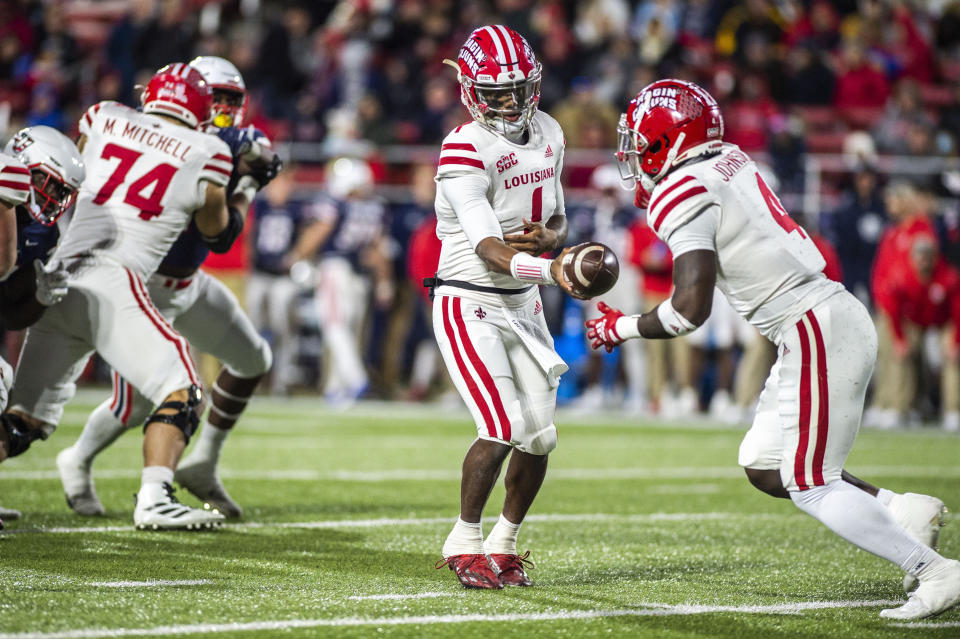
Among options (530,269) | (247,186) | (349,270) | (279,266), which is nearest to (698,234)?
(530,269)

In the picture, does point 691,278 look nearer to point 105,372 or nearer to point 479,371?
point 479,371

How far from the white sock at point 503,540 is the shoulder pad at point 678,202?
1199mm

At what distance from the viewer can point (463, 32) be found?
635 inches

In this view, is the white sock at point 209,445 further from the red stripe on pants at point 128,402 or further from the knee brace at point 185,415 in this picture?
the knee brace at point 185,415

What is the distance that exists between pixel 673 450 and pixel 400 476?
2.46 metres

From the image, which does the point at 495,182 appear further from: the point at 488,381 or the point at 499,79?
the point at 488,381

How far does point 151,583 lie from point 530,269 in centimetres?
157

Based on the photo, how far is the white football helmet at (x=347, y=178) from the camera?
13102mm

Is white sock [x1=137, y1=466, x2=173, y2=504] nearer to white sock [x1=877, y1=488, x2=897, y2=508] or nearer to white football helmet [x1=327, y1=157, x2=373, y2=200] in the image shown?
white sock [x1=877, y1=488, x2=897, y2=508]

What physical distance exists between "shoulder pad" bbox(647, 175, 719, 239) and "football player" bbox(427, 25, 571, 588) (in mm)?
513

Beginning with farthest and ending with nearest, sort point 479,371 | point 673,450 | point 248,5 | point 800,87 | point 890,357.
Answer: point 248,5, point 800,87, point 890,357, point 673,450, point 479,371

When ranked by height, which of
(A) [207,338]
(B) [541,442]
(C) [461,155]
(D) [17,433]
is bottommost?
(D) [17,433]

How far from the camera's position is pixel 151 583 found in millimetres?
4234

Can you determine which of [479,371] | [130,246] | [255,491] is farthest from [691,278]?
[255,491]
